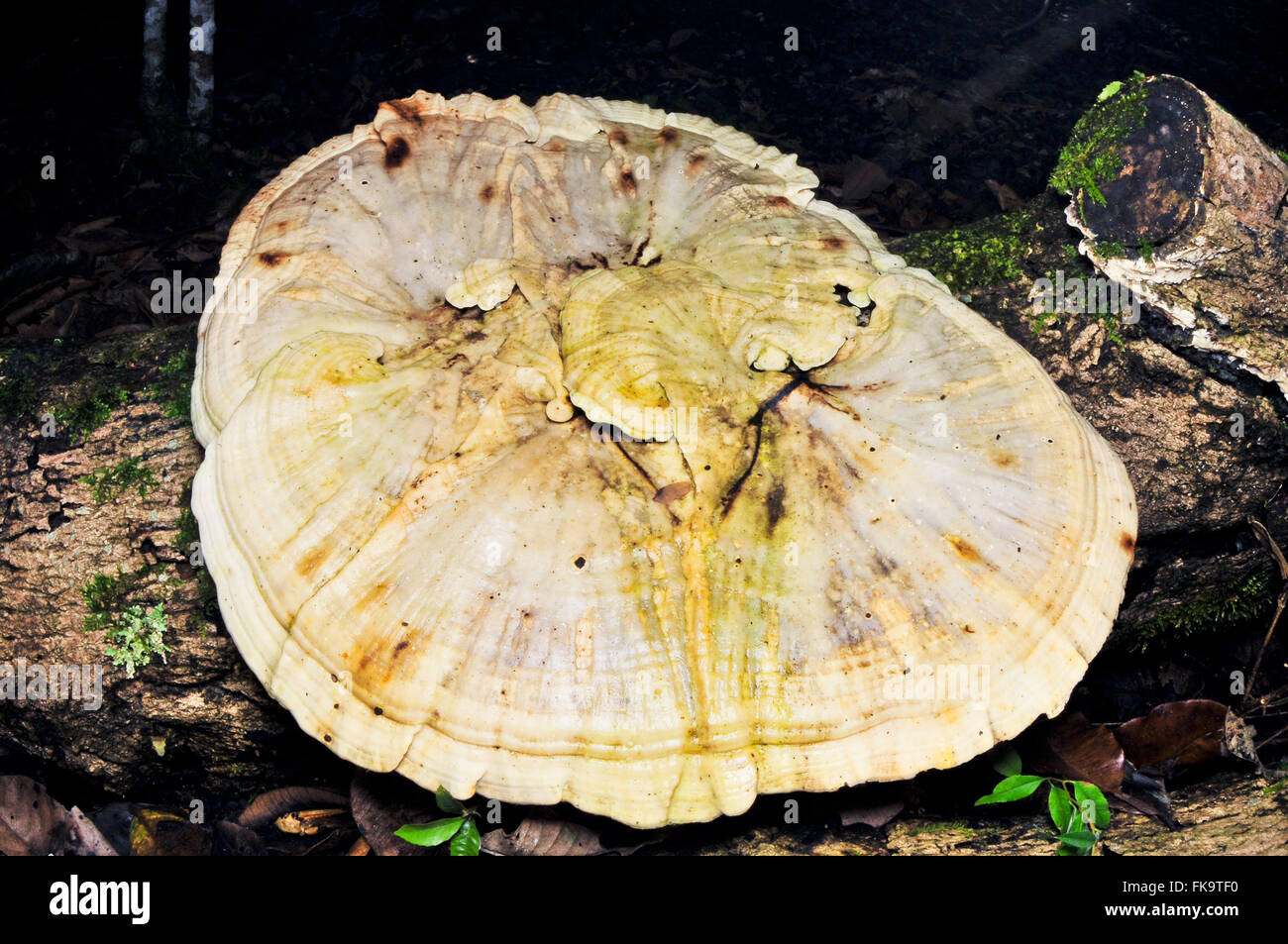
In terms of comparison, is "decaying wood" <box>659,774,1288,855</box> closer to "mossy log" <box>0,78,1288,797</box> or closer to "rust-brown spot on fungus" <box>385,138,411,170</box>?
"mossy log" <box>0,78,1288,797</box>

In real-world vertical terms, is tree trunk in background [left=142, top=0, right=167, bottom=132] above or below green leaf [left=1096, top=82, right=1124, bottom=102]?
above

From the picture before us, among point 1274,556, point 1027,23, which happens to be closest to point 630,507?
point 1274,556

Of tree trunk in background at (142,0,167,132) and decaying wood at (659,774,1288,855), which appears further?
tree trunk in background at (142,0,167,132)

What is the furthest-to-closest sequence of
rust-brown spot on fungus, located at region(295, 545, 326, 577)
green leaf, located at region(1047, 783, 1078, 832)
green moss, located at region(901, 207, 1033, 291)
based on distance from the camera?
green moss, located at region(901, 207, 1033, 291), green leaf, located at region(1047, 783, 1078, 832), rust-brown spot on fungus, located at region(295, 545, 326, 577)

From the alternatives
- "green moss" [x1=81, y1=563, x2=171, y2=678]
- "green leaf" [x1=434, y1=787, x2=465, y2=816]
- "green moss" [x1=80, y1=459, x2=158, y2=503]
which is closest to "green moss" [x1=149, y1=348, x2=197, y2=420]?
"green moss" [x1=80, y1=459, x2=158, y2=503]

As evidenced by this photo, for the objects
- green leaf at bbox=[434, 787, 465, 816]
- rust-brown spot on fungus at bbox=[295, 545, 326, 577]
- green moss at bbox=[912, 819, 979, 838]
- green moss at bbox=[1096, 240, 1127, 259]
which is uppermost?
green moss at bbox=[1096, 240, 1127, 259]

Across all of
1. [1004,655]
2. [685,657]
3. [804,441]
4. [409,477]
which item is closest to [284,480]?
[409,477]
